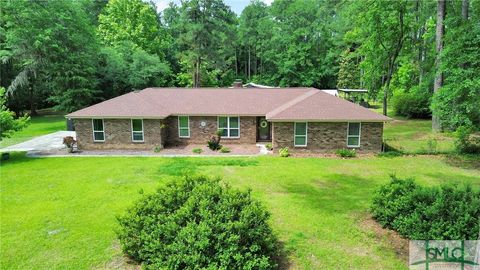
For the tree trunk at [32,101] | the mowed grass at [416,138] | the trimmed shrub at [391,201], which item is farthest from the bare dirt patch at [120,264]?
the tree trunk at [32,101]

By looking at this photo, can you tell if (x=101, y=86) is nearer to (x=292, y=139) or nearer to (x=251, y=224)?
(x=292, y=139)

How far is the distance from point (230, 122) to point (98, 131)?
26.0 ft

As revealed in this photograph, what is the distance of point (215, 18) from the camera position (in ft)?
129

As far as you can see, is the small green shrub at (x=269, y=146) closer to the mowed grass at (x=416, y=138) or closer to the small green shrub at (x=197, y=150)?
the small green shrub at (x=197, y=150)

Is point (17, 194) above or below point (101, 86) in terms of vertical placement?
below

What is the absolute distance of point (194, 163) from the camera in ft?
54.3

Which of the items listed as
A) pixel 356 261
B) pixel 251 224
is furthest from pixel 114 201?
pixel 356 261

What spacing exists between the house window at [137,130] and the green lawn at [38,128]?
7.07 meters

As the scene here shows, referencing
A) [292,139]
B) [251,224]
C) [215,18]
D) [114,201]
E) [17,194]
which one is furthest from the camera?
[215,18]

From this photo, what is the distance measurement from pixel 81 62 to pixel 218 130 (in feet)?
60.1

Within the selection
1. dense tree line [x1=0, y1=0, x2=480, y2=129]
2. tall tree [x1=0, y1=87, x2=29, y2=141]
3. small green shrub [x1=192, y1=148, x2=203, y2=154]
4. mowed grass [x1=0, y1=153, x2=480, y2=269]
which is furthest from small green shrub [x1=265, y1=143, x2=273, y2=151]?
tall tree [x1=0, y1=87, x2=29, y2=141]

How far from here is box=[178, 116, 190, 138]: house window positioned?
21250 millimetres

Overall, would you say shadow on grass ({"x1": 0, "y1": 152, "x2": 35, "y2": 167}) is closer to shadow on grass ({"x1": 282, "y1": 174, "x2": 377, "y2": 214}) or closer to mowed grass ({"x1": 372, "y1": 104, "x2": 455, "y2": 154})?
shadow on grass ({"x1": 282, "y1": 174, "x2": 377, "y2": 214})

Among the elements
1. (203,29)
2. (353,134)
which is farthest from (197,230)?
(203,29)
